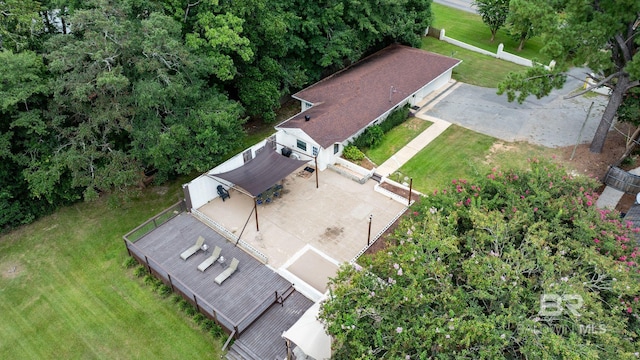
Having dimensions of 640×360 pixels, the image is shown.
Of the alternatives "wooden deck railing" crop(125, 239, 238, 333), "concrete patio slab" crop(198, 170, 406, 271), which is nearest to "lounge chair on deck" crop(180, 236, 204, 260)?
"wooden deck railing" crop(125, 239, 238, 333)

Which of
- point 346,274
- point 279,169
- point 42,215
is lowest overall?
point 42,215

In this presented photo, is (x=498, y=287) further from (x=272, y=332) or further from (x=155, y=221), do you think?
(x=155, y=221)

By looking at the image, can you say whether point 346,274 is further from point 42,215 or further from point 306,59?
point 306,59

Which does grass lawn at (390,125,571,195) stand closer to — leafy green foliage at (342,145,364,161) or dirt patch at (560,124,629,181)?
dirt patch at (560,124,629,181)

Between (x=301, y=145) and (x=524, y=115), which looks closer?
(x=301, y=145)

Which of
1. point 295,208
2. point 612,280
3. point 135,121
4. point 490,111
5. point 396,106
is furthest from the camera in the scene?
point 490,111

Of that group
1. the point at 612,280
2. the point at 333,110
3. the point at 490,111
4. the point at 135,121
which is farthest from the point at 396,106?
the point at 612,280

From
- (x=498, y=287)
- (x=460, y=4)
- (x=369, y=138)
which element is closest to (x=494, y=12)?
(x=460, y=4)
